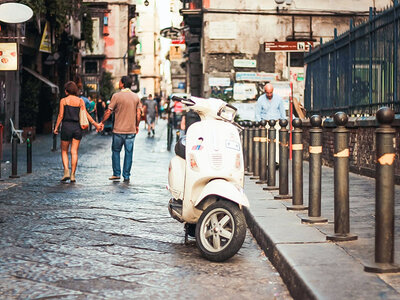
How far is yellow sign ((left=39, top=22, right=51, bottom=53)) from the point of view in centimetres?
2731

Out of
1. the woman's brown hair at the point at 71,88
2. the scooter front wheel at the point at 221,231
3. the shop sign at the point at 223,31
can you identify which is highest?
the shop sign at the point at 223,31

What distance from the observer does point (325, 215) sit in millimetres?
6734

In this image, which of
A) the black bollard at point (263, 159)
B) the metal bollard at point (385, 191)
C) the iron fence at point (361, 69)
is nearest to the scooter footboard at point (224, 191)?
the metal bollard at point (385, 191)

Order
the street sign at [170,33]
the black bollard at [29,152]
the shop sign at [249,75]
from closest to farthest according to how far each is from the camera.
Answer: the black bollard at [29,152], the shop sign at [249,75], the street sign at [170,33]

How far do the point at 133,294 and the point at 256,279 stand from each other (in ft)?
2.99

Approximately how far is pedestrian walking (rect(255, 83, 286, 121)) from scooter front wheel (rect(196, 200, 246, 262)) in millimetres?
7946

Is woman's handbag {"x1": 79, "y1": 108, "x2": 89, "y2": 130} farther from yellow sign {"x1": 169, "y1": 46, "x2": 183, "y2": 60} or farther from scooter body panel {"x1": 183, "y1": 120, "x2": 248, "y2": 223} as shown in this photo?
yellow sign {"x1": 169, "y1": 46, "x2": 183, "y2": 60}

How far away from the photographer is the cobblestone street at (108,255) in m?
4.39

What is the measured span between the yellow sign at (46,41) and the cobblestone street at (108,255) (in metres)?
18.2

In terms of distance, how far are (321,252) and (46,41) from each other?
2435 cm

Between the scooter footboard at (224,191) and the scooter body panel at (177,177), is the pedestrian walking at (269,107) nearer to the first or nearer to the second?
the scooter body panel at (177,177)

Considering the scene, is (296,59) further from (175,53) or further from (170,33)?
(175,53)

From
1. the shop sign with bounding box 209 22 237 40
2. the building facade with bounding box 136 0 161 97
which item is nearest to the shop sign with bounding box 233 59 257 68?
the shop sign with bounding box 209 22 237 40

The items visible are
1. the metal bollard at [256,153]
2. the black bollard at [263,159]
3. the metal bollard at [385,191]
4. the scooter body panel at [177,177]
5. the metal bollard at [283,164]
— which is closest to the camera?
the metal bollard at [385,191]
